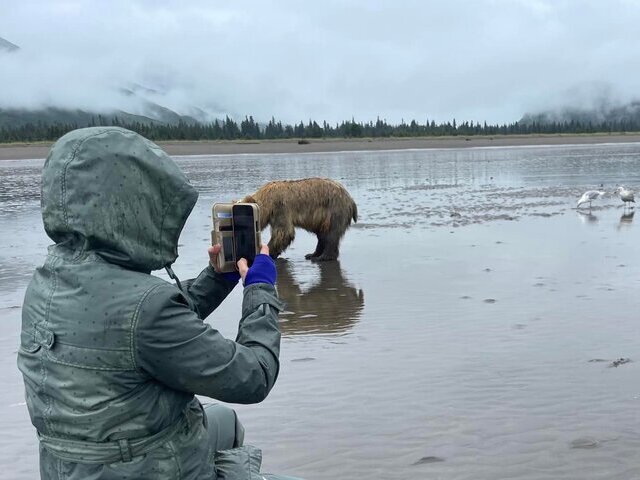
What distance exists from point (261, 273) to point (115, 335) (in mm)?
691

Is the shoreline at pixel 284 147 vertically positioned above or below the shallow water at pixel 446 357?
above

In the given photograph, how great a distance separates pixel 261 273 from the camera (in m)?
2.71

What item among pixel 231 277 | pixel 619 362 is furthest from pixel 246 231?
pixel 619 362

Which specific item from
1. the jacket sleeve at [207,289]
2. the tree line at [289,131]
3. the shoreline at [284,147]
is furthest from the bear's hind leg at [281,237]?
the tree line at [289,131]

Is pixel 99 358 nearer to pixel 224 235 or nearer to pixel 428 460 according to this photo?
pixel 224 235

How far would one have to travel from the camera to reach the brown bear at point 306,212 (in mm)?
11336

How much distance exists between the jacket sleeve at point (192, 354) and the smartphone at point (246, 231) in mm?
550

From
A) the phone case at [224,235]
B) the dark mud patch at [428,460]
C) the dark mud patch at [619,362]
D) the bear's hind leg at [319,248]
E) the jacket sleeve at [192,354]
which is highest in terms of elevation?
the phone case at [224,235]

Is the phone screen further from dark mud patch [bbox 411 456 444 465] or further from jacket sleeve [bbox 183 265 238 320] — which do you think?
dark mud patch [bbox 411 456 444 465]

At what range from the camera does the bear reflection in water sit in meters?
7.32

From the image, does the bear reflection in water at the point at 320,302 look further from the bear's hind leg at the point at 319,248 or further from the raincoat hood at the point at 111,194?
the raincoat hood at the point at 111,194

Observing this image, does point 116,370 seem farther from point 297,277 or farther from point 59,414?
point 297,277

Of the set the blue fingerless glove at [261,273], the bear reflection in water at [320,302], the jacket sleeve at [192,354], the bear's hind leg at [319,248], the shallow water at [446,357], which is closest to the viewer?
the jacket sleeve at [192,354]

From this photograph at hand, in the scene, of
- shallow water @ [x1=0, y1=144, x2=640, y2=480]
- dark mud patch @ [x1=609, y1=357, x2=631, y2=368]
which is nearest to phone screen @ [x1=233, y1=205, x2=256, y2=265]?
shallow water @ [x1=0, y1=144, x2=640, y2=480]
